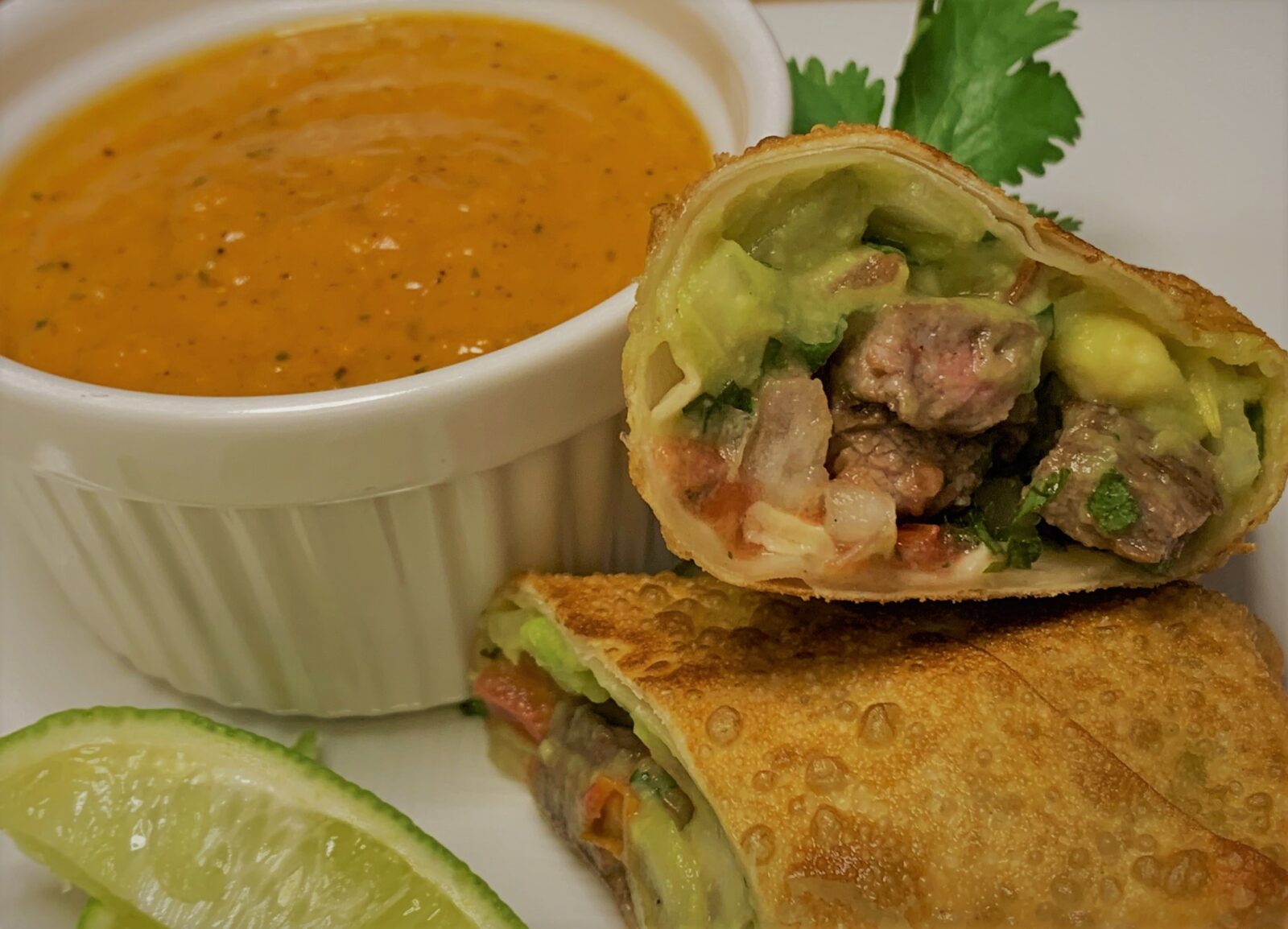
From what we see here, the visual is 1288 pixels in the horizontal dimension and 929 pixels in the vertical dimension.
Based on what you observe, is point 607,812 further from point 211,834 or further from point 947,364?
point 947,364

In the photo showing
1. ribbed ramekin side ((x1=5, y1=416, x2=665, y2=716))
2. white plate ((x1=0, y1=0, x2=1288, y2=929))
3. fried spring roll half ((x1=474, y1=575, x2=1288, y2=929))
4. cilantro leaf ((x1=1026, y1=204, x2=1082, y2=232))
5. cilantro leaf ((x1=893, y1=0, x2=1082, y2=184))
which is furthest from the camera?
cilantro leaf ((x1=1026, y1=204, x2=1082, y2=232))

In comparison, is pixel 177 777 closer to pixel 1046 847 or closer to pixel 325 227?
pixel 325 227

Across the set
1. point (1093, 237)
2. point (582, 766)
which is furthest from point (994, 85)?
point (582, 766)

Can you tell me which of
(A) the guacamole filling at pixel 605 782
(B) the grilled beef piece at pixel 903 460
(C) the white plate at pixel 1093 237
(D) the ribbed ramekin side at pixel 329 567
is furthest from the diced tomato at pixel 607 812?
(B) the grilled beef piece at pixel 903 460

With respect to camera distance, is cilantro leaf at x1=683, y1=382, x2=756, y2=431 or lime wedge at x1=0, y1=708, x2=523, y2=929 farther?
lime wedge at x1=0, y1=708, x2=523, y2=929

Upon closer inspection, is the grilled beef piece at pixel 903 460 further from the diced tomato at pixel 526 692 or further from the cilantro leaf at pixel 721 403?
the diced tomato at pixel 526 692

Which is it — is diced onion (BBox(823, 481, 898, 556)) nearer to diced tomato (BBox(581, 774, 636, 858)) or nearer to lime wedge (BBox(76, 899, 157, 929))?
diced tomato (BBox(581, 774, 636, 858))

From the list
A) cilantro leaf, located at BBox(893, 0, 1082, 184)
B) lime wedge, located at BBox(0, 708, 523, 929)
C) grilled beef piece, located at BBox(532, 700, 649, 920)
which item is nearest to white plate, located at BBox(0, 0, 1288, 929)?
grilled beef piece, located at BBox(532, 700, 649, 920)
